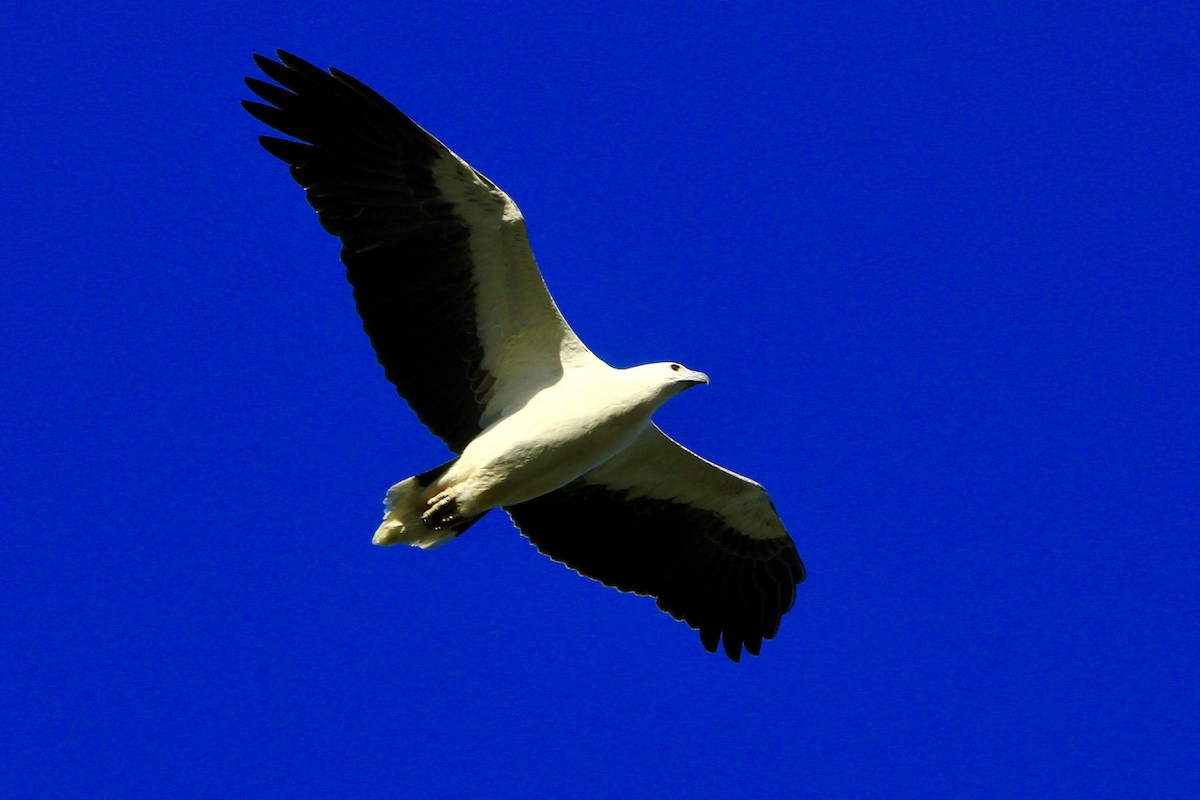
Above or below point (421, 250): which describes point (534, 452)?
below

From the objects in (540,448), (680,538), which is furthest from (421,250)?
(680,538)

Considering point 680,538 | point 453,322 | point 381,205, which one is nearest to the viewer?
point 381,205

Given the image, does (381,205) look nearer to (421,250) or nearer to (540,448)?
(421,250)

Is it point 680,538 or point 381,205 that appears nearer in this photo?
point 381,205

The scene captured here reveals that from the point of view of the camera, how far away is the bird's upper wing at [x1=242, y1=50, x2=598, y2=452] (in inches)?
474

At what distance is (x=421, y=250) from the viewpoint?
12258mm

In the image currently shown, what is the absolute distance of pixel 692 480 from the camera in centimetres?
1337

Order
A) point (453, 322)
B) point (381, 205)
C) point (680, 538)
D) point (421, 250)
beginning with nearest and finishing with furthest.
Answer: point (381, 205) < point (421, 250) < point (453, 322) < point (680, 538)

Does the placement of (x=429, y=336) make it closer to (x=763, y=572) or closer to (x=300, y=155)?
(x=300, y=155)

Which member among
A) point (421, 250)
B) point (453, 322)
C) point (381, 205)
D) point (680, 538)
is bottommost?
point (680, 538)

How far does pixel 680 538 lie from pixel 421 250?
3.35 metres

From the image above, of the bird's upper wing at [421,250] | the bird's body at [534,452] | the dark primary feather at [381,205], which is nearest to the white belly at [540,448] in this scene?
the bird's body at [534,452]

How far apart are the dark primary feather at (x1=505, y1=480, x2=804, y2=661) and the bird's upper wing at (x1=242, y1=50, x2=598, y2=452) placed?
1.27 m

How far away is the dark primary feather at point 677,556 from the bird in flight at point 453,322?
46cm
